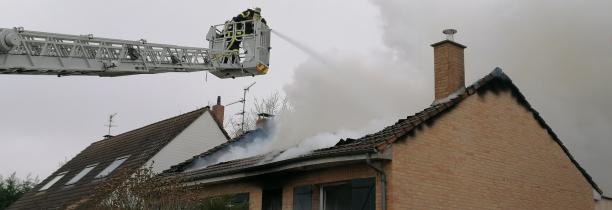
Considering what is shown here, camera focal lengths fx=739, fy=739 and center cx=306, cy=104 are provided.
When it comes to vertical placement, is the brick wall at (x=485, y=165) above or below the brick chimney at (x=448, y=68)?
below

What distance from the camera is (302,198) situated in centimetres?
1353

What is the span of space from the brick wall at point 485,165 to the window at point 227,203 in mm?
3386

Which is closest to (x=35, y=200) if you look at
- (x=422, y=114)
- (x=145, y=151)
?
(x=145, y=151)

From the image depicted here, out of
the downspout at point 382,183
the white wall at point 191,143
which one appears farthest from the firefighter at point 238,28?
the downspout at point 382,183

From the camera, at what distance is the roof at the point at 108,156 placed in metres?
20.7

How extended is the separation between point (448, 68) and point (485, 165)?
84.8 inches

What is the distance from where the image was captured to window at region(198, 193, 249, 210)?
1347 cm

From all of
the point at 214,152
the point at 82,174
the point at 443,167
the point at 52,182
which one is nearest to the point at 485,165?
the point at 443,167

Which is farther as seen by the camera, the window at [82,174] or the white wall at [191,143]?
the window at [82,174]

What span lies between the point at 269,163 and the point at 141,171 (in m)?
2.39

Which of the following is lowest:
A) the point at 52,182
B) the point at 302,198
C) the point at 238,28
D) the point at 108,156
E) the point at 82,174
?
the point at 302,198

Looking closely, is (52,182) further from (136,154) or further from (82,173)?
(136,154)

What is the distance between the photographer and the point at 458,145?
13.1 metres

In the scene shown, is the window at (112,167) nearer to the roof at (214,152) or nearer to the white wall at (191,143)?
the white wall at (191,143)
